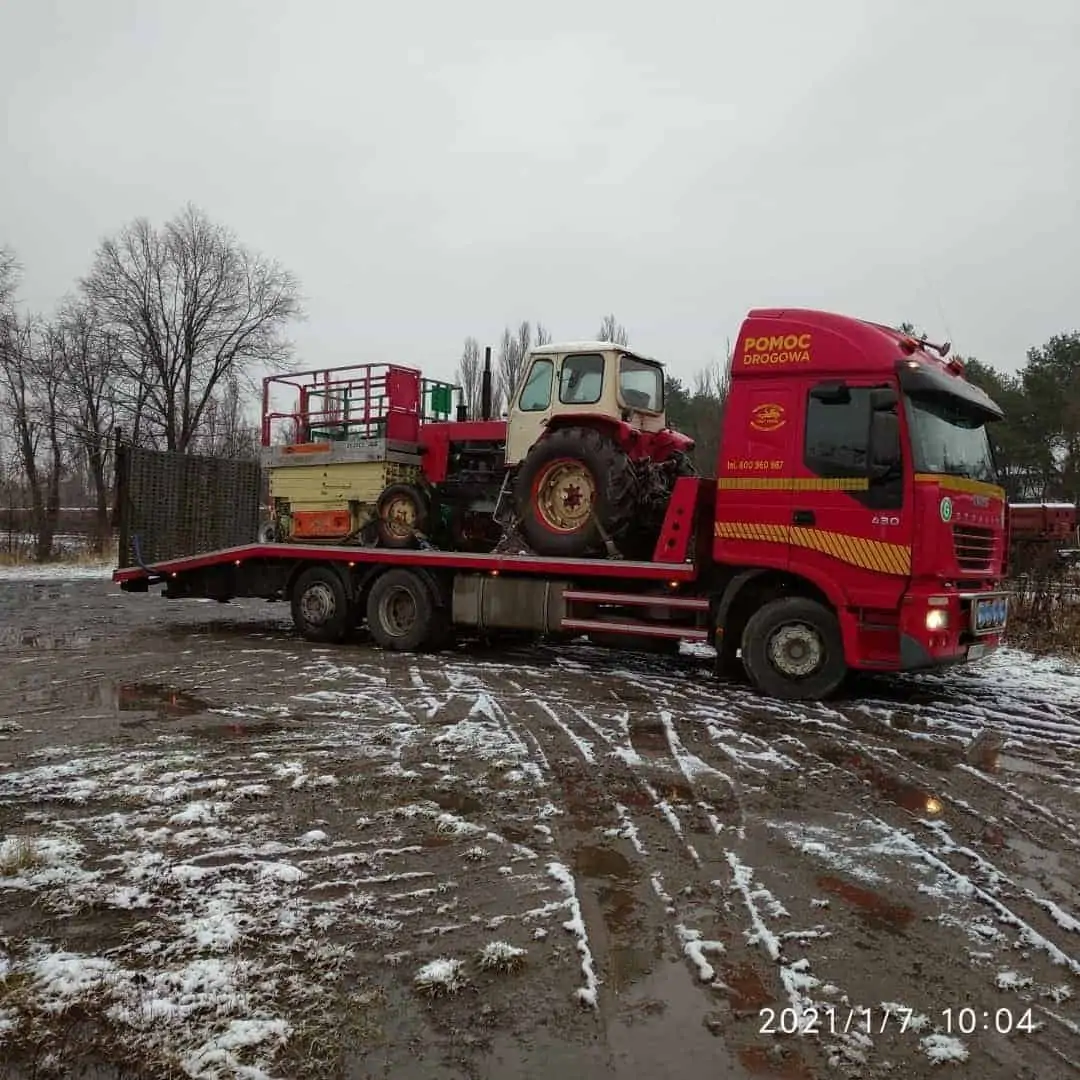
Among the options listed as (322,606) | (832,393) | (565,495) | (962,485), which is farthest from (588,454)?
(322,606)

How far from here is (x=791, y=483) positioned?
26.7 ft

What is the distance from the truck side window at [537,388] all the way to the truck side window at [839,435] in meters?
3.20

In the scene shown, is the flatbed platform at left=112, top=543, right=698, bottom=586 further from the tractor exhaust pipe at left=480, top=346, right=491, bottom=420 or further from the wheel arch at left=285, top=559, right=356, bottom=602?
the tractor exhaust pipe at left=480, top=346, right=491, bottom=420

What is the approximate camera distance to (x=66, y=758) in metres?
5.78

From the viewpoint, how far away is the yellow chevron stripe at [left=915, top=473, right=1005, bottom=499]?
294 inches

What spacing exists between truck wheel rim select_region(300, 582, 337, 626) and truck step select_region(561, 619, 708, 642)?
3611 mm

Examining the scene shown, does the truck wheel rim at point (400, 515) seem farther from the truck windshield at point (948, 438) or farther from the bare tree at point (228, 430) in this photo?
the bare tree at point (228, 430)

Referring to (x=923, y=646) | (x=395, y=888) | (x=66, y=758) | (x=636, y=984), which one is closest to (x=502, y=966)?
(x=636, y=984)

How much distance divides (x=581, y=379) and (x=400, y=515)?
310 cm

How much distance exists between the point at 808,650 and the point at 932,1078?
5.71 meters

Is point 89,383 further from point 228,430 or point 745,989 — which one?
point 745,989

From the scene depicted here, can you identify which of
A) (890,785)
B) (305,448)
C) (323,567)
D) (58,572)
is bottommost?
(58,572)

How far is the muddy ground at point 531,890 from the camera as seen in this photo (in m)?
2.79
